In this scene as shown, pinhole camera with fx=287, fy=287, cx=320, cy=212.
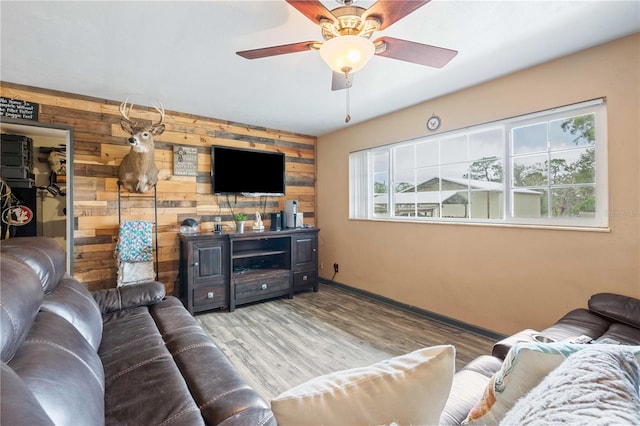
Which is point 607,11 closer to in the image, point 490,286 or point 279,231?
point 490,286

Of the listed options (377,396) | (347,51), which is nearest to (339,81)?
(347,51)

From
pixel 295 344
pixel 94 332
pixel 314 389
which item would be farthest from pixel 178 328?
pixel 314 389

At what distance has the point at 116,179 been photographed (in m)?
3.26

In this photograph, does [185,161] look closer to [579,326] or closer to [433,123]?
[433,123]

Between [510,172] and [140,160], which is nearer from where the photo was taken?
[510,172]

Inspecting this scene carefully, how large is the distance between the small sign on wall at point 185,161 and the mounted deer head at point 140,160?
13.2 inches

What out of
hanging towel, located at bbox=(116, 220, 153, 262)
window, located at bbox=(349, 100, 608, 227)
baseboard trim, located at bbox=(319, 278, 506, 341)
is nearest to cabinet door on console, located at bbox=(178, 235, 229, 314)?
hanging towel, located at bbox=(116, 220, 153, 262)

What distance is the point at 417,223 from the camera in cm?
333

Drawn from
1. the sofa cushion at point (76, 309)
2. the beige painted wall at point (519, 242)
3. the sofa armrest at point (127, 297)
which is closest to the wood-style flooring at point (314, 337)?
the beige painted wall at point (519, 242)

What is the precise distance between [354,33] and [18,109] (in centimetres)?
327

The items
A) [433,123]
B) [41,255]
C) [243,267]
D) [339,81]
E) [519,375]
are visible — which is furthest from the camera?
[243,267]

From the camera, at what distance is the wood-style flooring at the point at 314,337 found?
2.22 m

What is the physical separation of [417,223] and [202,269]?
100.0 inches

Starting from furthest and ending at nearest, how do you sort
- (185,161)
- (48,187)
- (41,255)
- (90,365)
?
(48,187), (185,161), (41,255), (90,365)
